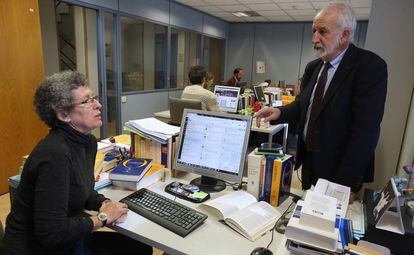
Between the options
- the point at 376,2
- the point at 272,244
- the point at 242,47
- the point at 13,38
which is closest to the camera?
the point at 272,244

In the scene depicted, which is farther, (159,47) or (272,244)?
(159,47)

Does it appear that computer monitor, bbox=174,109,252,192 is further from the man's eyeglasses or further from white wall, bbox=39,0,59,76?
white wall, bbox=39,0,59,76

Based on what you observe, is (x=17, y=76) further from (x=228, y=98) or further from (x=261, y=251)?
(x=261, y=251)

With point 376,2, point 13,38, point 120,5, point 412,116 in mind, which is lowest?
point 412,116

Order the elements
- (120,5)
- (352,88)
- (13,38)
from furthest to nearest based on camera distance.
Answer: (120,5)
(13,38)
(352,88)

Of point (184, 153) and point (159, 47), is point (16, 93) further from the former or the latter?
point (159, 47)

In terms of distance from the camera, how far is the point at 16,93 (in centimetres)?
299

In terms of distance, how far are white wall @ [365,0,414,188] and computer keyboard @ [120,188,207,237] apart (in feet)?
4.59

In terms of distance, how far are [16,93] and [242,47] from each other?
6.59 meters

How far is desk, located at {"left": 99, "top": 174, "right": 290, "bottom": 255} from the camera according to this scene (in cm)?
112

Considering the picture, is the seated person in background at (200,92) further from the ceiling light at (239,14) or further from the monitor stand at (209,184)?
the ceiling light at (239,14)

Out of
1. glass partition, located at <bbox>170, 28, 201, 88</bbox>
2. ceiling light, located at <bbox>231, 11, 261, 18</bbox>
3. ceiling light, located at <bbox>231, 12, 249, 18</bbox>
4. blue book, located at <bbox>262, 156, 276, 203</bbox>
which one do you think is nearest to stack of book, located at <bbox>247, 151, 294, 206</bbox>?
blue book, located at <bbox>262, 156, 276, 203</bbox>

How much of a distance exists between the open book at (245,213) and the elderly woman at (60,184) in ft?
1.42

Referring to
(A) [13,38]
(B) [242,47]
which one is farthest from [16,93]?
(B) [242,47]
